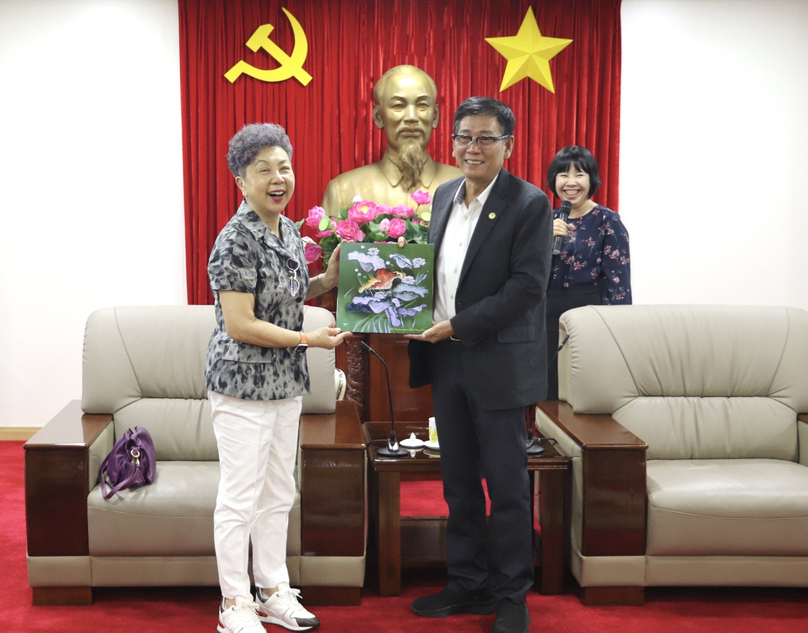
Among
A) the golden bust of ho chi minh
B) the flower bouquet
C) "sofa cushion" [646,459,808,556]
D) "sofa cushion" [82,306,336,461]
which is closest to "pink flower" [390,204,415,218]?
the flower bouquet

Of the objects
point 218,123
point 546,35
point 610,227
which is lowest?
point 610,227

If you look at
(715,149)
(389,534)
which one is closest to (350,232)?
(389,534)

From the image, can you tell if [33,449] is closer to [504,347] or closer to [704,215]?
[504,347]

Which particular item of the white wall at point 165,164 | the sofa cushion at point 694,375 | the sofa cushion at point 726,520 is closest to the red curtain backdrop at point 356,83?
the white wall at point 165,164

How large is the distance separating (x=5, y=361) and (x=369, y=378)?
2207mm

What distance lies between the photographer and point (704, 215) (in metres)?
4.75

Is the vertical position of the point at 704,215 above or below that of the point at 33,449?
above

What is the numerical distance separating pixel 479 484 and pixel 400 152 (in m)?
2.47

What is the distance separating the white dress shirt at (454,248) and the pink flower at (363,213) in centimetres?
120

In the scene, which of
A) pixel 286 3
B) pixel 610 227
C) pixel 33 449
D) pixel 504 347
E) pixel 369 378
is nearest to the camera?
pixel 504 347

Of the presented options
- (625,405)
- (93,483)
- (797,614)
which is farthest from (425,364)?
(797,614)

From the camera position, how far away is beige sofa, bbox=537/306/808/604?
94.9 inches

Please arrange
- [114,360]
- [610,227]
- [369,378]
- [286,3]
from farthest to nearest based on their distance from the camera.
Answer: [286,3], [369,378], [610,227], [114,360]

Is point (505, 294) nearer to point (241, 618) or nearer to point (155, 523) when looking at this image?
point (241, 618)
